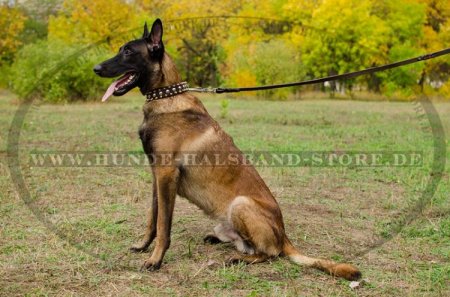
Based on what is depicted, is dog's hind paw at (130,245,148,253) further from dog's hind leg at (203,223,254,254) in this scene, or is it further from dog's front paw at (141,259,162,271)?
dog's hind leg at (203,223,254,254)

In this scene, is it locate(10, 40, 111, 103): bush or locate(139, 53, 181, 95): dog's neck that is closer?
locate(139, 53, 181, 95): dog's neck

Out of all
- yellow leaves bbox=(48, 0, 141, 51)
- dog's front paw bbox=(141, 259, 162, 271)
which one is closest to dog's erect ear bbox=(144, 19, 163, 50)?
dog's front paw bbox=(141, 259, 162, 271)

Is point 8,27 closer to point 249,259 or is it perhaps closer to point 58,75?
point 58,75

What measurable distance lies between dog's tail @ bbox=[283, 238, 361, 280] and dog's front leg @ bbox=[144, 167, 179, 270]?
0.99 m

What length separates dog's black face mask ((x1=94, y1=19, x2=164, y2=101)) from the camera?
4031mm

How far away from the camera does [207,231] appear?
202 inches

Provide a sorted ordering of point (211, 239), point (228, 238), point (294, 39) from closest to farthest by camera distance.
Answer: point (228, 238) → point (211, 239) → point (294, 39)

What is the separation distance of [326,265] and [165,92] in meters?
1.86

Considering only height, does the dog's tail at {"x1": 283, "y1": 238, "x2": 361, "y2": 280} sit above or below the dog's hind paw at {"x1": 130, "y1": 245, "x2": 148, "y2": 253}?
below

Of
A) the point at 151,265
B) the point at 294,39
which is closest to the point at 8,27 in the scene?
the point at 294,39

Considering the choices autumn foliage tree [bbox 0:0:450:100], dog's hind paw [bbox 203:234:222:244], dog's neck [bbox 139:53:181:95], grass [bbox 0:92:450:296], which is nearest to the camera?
grass [bbox 0:92:450:296]

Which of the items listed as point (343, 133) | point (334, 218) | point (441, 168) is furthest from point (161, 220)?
point (343, 133)

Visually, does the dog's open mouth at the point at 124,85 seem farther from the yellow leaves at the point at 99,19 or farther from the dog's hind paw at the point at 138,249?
the yellow leaves at the point at 99,19

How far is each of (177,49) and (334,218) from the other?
22.4 metres
